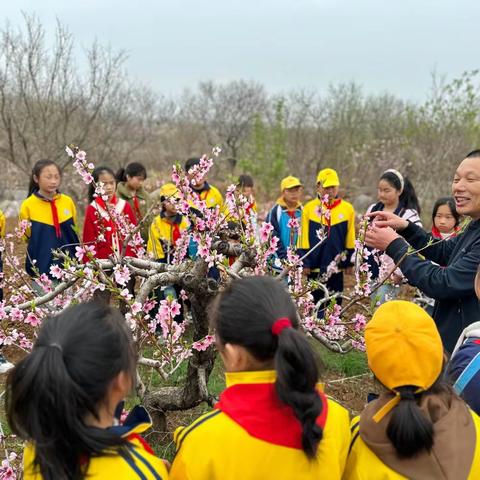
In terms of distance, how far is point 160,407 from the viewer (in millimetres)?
2846

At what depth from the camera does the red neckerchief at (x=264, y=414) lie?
4.18 ft

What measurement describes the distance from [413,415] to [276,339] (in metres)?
0.41

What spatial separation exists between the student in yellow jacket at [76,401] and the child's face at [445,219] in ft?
12.9

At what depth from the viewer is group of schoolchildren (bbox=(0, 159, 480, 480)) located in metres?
1.21

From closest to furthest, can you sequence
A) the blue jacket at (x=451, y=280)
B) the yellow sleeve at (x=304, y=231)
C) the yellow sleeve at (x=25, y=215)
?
the blue jacket at (x=451, y=280) → the yellow sleeve at (x=25, y=215) → the yellow sleeve at (x=304, y=231)

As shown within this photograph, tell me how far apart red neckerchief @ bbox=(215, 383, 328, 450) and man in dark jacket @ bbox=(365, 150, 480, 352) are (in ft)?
3.99

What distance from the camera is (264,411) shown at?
4.25 feet

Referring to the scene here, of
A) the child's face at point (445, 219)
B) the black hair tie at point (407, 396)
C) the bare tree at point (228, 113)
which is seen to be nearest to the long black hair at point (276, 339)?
the black hair tie at point (407, 396)

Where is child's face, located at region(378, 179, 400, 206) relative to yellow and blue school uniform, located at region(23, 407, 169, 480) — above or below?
above

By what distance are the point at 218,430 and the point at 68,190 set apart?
10.9 meters

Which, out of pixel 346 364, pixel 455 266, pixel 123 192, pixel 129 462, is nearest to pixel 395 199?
pixel 346 364

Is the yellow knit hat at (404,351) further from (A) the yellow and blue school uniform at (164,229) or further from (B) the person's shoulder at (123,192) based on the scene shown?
(B) the person's shoulder at (123,192)

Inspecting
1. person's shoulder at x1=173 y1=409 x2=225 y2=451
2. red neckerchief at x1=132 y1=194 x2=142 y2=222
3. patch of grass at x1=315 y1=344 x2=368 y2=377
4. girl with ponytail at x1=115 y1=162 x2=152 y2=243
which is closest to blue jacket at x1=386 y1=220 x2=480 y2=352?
person's shoulder at x1=173 y1=409 x2=225 y2=451

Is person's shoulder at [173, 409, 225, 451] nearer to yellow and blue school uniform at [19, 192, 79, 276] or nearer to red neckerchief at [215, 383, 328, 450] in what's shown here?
red neckerchief at [215, 383, 328, 450]
